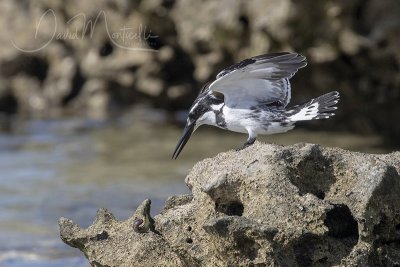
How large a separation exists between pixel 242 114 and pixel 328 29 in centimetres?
391

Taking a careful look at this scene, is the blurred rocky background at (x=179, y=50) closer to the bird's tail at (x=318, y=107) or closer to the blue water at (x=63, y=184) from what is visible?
the blue water at (x=63, y=184)

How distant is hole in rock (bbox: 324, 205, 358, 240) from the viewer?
3189 millimetres

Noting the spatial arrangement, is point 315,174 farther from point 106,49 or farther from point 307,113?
point 106,49

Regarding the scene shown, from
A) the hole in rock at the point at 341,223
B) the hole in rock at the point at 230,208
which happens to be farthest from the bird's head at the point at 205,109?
the hole in rock at the point at 341,223

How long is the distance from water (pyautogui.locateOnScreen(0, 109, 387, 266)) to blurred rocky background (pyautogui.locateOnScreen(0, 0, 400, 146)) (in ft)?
2.15

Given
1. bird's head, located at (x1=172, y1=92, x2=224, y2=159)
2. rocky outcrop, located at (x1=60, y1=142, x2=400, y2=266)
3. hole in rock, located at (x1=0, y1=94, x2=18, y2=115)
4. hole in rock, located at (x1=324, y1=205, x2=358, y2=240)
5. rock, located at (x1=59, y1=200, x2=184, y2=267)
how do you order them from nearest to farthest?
rocky outcrop, located at (x1=60, y1=142, x2=400, y2=266)
hole in rock, located at (x1=324, y1=205, x2=358, y2=240)
rock, located at (x1=59, y1=200, x2=184, y2=267)
bird's head, located at (x1=172, y1=92, x2=224, y2=159)
hole in rock, located at (x1=0, y1=94, x2=18, y2=115)

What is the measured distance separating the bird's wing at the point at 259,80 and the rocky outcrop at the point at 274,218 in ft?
2.52

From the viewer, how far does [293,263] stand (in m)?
3.09

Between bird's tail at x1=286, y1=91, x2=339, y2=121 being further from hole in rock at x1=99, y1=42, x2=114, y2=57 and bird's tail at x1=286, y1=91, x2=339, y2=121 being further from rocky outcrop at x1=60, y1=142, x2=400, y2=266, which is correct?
hole in rock at x1=99, y1=42, x2=114, y2=57

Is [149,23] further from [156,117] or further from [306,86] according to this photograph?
[156,117]

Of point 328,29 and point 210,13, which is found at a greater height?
point 210,13

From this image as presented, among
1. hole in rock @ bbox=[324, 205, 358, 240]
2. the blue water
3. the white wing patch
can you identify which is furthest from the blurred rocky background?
hole in rock @ bbox=[324, 205, 358, 240]

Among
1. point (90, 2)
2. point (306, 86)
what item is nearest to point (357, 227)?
point (306, 86)

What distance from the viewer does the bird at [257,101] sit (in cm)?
416
